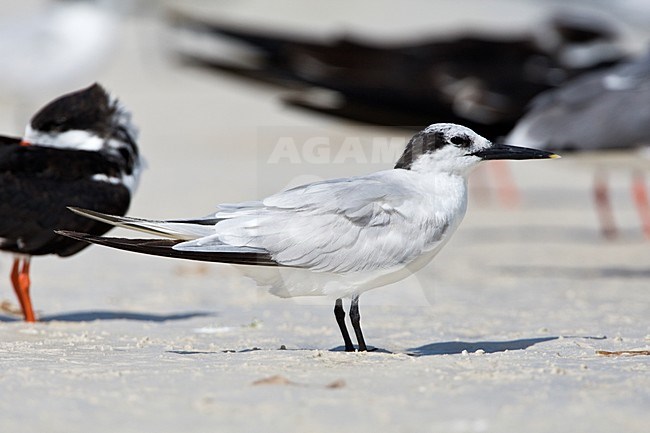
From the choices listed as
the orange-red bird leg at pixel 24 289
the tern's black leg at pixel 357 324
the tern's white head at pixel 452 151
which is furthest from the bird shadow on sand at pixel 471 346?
the orange-red bird leg at pixel 24 289

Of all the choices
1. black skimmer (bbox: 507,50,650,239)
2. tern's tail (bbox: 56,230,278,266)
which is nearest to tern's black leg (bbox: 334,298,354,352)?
tern's tail (bbox: 56,230,278,266)

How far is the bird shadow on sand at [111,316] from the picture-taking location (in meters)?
5.25

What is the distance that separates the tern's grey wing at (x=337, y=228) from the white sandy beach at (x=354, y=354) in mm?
345

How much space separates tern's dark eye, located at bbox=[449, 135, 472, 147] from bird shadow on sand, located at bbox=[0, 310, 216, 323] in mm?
1752

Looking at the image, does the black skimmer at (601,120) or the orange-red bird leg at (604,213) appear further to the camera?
the orange-red bird leg at (604,213)

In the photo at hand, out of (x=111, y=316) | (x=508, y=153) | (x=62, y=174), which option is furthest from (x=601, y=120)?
(x=62, y=174)

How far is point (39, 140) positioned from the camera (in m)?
5.61

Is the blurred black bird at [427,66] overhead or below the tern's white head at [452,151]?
overhead

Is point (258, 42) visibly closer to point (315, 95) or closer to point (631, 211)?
point (315, 95)

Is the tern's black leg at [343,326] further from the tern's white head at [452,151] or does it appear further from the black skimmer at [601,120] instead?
the black skimmer at [601,120]

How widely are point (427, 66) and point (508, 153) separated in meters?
6.91

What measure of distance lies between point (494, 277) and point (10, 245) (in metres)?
3.26

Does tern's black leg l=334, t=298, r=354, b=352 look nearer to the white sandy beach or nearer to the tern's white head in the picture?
the white sandy beach

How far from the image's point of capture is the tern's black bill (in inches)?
165
